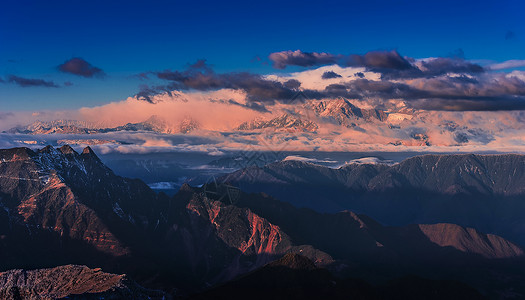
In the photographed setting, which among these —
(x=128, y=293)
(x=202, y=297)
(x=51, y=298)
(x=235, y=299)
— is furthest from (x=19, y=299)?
(x=235, y=299)

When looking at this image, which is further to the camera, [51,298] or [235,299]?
[235,299]

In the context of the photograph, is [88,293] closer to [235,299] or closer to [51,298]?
[51,298]

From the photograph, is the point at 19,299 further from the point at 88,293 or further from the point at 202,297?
the point at 202,297

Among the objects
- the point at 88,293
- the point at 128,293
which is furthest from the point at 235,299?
the point at 88,293

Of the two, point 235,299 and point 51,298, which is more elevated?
point 51,298

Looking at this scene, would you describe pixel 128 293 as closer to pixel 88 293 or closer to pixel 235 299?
pixel 88 293

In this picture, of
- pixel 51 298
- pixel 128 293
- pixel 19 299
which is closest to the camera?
pixel 51 298

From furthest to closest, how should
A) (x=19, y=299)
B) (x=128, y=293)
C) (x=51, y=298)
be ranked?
(x=128, y=293)
(x=19, y=299)
(x=51, y=298)
